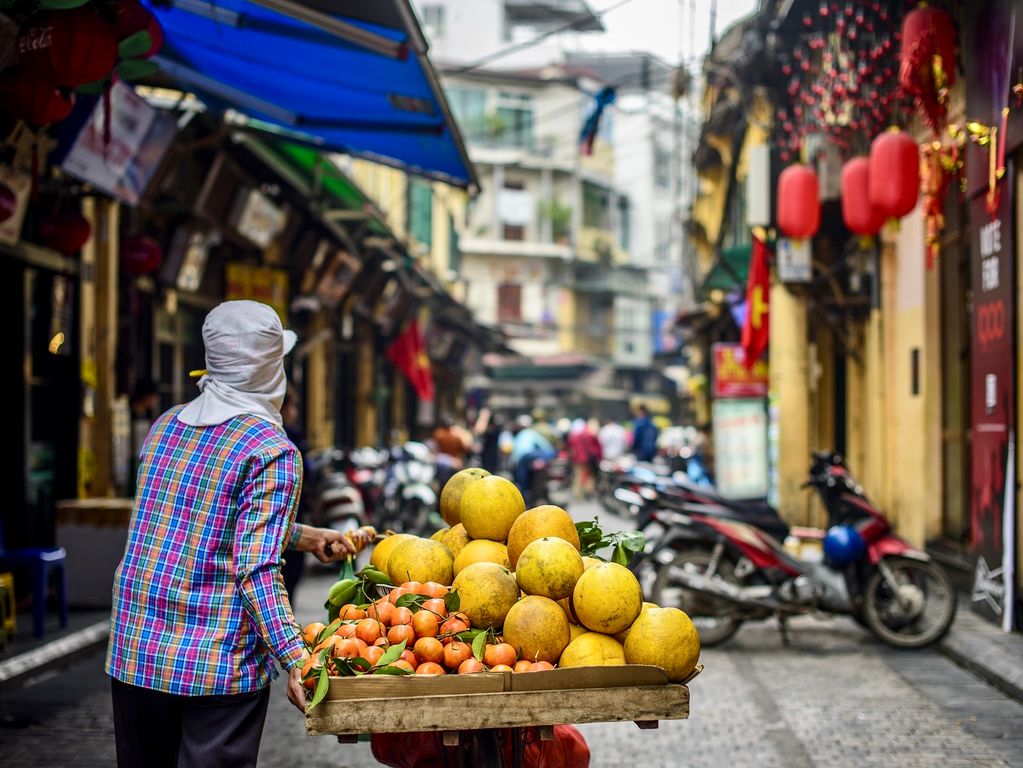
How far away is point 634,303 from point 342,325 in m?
35.8

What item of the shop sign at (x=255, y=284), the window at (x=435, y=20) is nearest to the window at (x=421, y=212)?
the shop sign at (x=255, y=284)

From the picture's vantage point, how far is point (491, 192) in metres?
51.0

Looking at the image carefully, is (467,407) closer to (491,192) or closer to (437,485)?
(491,192)

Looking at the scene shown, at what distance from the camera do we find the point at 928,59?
898 cm

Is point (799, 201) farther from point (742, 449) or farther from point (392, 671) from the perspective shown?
point (392, 671)

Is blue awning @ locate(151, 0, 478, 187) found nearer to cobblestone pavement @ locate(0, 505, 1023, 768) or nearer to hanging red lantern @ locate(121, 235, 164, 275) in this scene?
hanging red lantern @ locate(121, 235, 164, 275)

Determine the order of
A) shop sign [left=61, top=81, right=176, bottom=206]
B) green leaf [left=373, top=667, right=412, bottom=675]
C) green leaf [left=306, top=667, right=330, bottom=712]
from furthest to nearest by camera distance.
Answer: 1. shop sign [left=61, top=81, right=176, bottom=206]
2. green leaf [left=373, top=667, right=412, bottom=675]
3. green leaf [left=306, top=667, right=330, bottom=712]

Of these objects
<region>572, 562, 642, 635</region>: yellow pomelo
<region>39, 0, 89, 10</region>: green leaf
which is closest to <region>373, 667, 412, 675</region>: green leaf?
<region>572, 562, 642, 635</region>: yellow pomelo

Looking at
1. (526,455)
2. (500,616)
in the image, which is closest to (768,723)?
(500,616)

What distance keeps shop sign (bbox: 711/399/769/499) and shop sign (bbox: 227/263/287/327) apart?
604cm

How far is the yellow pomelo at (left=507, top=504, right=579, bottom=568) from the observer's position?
12.9 ft

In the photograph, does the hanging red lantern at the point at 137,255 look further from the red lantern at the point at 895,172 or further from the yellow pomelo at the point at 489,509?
the yellow pomelo at the point at 489,509

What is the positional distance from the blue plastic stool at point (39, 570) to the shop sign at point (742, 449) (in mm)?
9376

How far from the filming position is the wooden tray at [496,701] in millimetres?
3164
